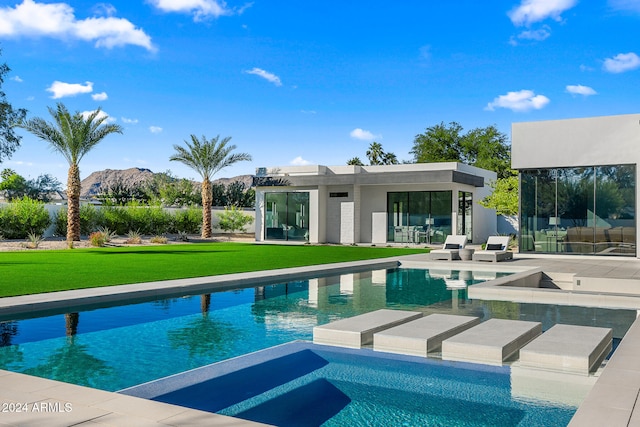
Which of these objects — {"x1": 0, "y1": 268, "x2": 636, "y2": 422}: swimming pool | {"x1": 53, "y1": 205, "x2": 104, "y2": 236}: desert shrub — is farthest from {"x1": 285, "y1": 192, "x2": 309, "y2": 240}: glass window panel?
{"x1": 0, "y1": 268, "x2": 636, "y2": 422}: swimming pool

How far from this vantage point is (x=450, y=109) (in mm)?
47594

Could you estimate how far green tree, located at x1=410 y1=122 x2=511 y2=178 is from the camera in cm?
6003

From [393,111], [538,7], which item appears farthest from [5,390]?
[393,111]

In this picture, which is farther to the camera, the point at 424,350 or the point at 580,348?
the point at 424,350

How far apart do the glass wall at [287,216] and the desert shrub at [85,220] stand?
1037cm

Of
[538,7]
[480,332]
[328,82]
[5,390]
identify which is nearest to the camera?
[5,390]

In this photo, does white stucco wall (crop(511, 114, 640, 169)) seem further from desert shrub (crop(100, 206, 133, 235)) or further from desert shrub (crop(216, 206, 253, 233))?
desert shrub (crop(216, 206, 253, 233))

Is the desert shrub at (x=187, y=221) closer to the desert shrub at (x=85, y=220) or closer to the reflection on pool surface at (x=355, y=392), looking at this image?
the desert shrub at (x=85, y=220)

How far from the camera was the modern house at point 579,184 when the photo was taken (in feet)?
67.7

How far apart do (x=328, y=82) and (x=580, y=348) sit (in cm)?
3843

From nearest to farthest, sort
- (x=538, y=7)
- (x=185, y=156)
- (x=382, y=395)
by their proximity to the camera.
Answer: (x=382, y=395), (x=538, y=7), (x=185, y=156)

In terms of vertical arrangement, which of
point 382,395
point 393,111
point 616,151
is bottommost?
point 382,395

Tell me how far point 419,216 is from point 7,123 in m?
20.5

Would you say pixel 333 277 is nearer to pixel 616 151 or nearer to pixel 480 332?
pixel 480 332
